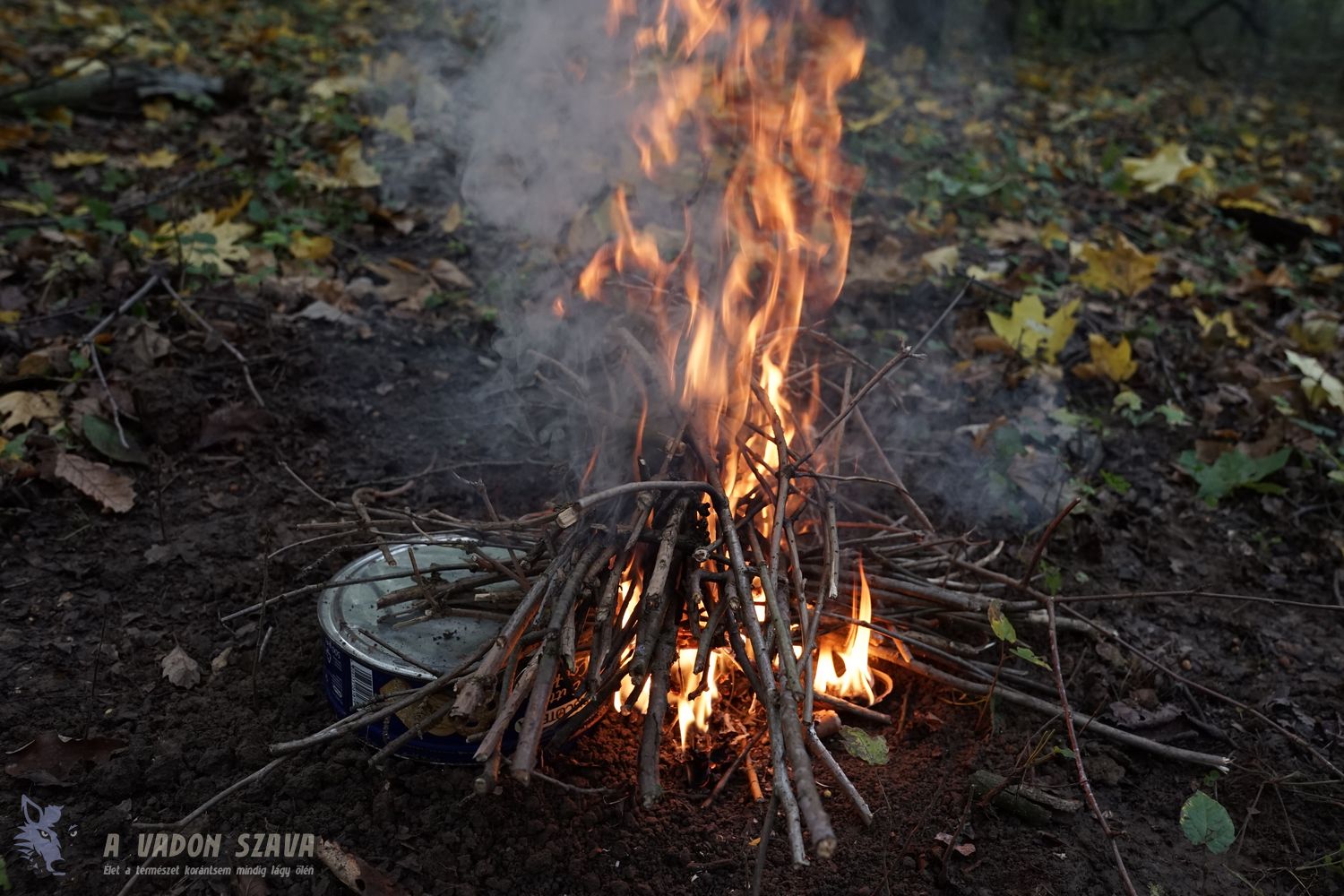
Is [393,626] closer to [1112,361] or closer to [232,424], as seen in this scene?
[232,424]

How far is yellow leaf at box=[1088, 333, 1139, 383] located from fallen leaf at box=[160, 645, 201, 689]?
11.9 feet

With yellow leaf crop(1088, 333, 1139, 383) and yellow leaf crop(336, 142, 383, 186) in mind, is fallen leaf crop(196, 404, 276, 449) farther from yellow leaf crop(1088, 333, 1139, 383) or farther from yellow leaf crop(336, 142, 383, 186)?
yellow leaf crop(1088, 333, 1139, 383)

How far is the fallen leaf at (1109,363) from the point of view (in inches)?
160

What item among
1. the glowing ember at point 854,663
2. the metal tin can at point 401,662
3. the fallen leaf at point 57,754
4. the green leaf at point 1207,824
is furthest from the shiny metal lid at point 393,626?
the green leaf at point 1207,824

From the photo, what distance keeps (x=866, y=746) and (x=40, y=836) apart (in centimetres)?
180

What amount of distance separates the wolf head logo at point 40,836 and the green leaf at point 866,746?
1.70 metres

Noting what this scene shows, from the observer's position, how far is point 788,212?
9.99 feet

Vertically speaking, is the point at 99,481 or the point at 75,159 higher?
the point at 75,159

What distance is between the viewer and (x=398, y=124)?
5426mm

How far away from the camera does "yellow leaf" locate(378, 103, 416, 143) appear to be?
5.41 metres

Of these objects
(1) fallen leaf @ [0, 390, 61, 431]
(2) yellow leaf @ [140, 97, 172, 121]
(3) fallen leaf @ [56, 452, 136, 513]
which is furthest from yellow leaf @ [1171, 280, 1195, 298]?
(2) yellow leaf @ [140, 97, 172, 121]

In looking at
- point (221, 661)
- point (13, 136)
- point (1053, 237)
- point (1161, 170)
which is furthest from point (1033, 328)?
point (13, 136)

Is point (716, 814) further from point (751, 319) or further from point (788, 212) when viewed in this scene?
point (788, 212)

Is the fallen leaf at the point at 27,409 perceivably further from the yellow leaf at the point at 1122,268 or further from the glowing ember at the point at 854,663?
the yellow leaf at the point at 1122,268
